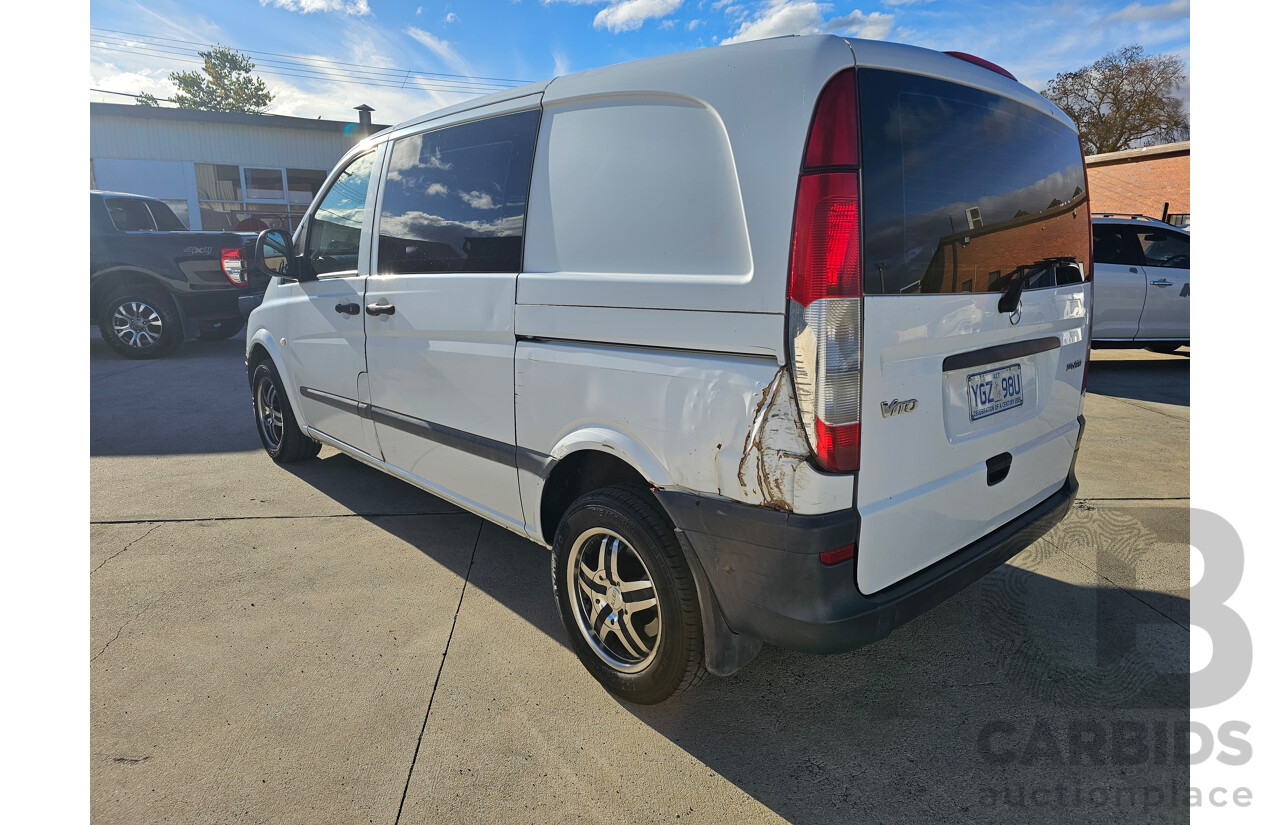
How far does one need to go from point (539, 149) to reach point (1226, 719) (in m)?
2.96

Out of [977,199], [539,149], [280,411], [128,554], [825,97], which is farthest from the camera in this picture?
[280,411]

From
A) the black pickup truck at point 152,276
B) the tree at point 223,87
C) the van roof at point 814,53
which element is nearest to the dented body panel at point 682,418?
the van roof at point 814,53

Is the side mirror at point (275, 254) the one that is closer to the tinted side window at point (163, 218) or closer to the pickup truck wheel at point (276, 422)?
the pickup truck wheel at point (276, 422)

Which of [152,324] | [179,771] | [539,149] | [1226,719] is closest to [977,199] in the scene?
[539,149]

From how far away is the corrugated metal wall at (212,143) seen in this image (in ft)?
69.9

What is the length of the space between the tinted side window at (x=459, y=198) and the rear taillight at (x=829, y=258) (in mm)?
1147

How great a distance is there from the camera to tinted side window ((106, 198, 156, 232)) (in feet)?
28.2

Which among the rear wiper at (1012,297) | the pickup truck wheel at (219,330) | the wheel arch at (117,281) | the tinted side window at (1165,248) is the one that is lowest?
the rear wiper at (1012,297)

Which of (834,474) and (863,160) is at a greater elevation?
(863,160)

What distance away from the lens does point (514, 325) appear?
252 cm

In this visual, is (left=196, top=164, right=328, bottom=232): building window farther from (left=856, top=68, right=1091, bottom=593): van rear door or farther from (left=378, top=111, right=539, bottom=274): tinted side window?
(left=856, top=68, right=1091, bottom=593): van rear door

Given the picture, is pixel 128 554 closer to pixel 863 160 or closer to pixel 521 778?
pixel 521 778

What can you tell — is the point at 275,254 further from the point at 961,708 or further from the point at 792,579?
the point at 961,708

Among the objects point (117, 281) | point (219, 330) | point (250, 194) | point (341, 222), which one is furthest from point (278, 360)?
point (250, 194)
